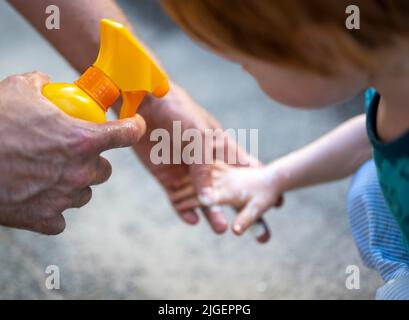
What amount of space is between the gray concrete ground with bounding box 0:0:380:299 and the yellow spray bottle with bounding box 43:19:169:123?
426 millimetres

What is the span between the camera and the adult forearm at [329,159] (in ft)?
2.73

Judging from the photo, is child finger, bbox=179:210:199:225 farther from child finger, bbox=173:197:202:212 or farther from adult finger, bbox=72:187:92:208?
adult finger, bbox=72:187:92:208

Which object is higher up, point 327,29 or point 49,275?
point 327,29

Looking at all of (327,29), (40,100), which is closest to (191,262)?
(40,100)

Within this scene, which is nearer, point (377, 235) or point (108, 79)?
point (108, 79)

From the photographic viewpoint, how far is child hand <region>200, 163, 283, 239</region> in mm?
871

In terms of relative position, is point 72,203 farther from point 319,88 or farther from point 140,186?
point 140,186

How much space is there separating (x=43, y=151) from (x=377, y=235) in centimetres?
40

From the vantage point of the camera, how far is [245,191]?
0.89 metres

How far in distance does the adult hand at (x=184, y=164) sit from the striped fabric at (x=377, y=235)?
0.63 feet

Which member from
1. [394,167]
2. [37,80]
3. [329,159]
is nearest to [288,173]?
[329,159]

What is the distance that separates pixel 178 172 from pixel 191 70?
18.9 inches

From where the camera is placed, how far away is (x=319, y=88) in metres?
0.52

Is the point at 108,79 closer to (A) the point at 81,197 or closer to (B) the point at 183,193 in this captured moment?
(A) the point at 81,197
